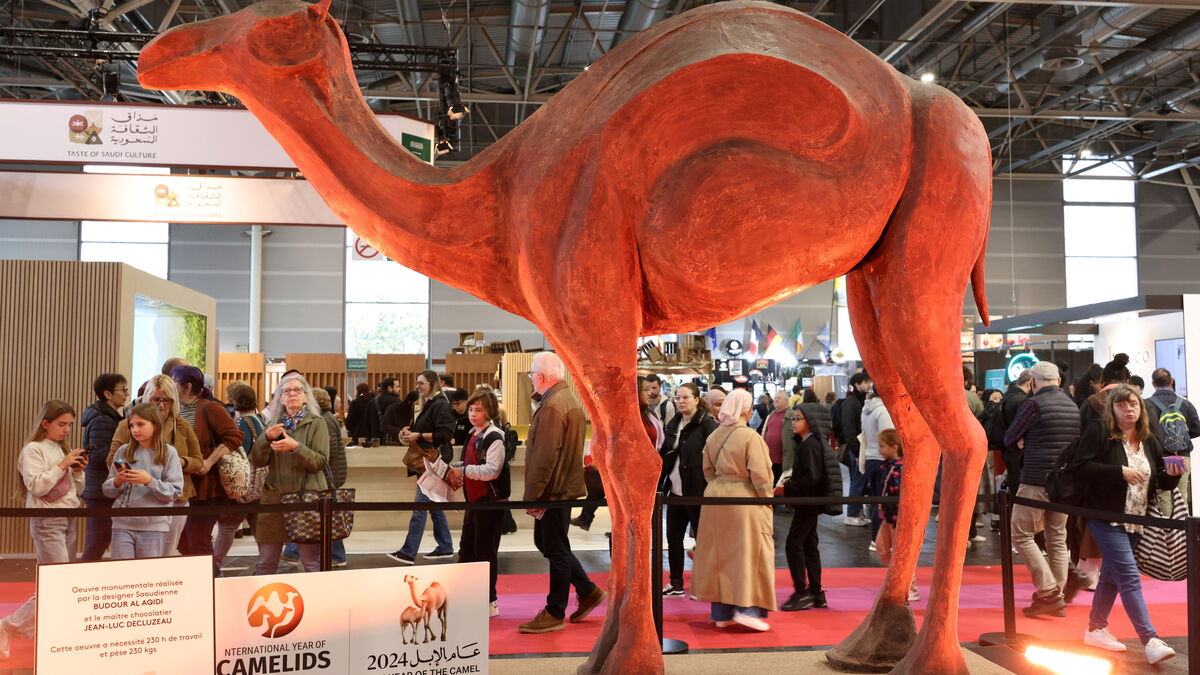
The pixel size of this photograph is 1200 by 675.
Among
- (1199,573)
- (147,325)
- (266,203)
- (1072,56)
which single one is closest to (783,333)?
(1072,56)

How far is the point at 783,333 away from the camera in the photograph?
28.7 m

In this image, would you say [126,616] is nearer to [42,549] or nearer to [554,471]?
[42,549]

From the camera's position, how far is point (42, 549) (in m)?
5.07

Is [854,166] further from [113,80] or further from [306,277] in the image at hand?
[306,277]

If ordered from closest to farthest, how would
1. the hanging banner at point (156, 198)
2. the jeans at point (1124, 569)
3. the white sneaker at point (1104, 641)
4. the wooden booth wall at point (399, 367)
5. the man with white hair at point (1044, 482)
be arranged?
the jeans at point (1124, 569) < the white sneaker at point (1104, 641) < the man with white hair at point (1044, 482) < the hanging banner at point (156, 198) < the wooden booth wall at point (399, 367)

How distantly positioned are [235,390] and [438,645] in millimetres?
5213

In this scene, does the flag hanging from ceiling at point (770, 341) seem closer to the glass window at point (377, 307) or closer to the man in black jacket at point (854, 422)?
the glass window at point (377, 307)

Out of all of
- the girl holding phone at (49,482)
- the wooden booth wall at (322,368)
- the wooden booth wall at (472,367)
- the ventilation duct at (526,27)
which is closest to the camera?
the girl holding phone at (49,482)

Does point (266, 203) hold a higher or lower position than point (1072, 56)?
lower

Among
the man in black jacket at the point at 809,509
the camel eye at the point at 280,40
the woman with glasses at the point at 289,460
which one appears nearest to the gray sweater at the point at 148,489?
the woman with glasses at the point at 289,460

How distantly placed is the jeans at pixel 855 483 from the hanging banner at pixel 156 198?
6.42 metres

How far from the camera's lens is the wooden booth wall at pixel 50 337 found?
9.19 metres

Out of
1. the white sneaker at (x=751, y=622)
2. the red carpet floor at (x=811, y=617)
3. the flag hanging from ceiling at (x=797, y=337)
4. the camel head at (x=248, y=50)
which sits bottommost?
the red carpet floor at (x=811, y=617)

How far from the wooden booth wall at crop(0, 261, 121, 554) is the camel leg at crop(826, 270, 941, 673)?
858 cm
